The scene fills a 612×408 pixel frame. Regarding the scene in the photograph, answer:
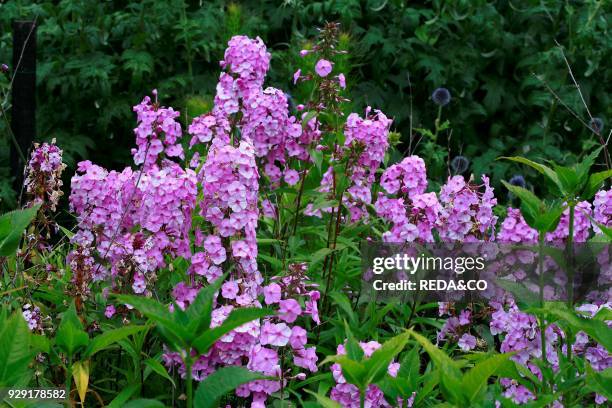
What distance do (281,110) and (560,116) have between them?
3.55 metres

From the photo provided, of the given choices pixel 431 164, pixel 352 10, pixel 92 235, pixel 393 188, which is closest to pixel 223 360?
pixel 92 235

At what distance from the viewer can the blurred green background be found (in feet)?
19.0

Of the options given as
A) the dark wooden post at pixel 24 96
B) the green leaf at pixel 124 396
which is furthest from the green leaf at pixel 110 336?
the dark wooden post at pixel 24 96

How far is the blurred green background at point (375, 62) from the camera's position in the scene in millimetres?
5777

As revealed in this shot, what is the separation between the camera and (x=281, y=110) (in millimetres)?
3182

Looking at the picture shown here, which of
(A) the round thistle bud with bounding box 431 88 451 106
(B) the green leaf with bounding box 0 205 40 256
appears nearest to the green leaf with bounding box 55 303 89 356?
(B) the green leaf with bounding box 0 205 40 256

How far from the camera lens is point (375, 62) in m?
6.07

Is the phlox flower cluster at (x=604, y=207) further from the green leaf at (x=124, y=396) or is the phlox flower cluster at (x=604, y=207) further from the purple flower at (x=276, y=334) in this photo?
the green leaf at (x=124, y=396)

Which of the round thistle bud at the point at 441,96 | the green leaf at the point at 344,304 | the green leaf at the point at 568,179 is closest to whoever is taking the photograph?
the green leaf at the point at 568,179

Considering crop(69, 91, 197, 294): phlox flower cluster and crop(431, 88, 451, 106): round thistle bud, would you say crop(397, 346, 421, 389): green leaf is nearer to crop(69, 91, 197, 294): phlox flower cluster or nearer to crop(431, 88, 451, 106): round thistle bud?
crop(69, 91, 197, 294): phlox flower cluster

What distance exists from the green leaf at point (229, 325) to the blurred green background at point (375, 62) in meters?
3.69

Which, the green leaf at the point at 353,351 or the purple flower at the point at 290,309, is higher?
the purple flower at the point at 290,309

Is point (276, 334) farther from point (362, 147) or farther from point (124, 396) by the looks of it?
point (362, 147)

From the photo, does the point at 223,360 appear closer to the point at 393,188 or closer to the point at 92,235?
the point at 92,235
